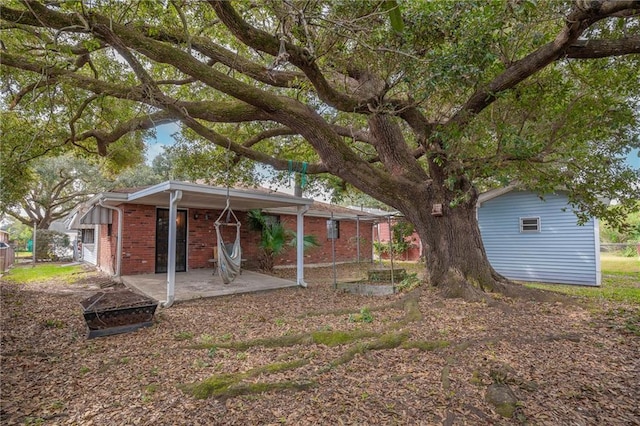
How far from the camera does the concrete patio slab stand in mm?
6977

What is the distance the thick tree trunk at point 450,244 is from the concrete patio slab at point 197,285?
3855 mm

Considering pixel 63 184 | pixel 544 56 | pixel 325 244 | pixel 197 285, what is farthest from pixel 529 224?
pixel 63 184

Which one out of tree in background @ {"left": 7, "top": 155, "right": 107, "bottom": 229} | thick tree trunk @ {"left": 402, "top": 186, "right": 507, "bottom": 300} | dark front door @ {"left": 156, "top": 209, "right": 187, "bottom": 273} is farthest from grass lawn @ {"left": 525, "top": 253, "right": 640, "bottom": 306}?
tree in background @ {"left": 7, "top": 155, "right": 107, "bottom": 229}

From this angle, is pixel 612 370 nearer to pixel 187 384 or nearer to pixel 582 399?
pixel 582 399

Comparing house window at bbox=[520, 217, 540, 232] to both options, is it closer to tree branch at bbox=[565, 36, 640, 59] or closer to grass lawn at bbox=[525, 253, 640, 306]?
grass lawn at bbox=[525, 253, 640, 306]

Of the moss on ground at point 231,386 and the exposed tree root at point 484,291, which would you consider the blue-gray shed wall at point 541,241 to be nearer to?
the exposed tree root at point 484,291

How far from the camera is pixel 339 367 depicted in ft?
10.8

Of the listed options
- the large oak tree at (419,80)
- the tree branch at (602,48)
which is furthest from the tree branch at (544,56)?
the tree branch at (602,48)

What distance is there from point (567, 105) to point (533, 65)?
1137mm

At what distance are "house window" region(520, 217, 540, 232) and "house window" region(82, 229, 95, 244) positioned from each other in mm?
17293

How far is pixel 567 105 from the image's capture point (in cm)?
485

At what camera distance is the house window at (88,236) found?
48.2 feet

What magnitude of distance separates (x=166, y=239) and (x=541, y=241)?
39.0ft

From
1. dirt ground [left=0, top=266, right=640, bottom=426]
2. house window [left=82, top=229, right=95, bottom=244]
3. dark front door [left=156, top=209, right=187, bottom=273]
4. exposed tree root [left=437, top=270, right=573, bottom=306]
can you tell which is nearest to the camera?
dirt ground [left=0, top=266, right=640, bottom=426]
